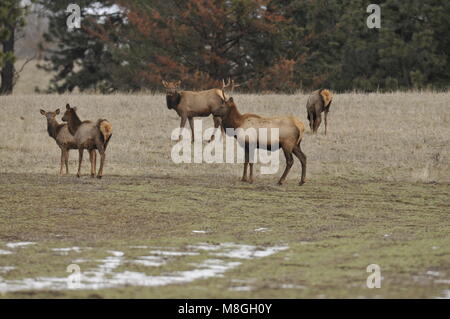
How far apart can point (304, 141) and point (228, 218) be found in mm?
11078

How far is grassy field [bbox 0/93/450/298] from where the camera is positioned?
10.3 m

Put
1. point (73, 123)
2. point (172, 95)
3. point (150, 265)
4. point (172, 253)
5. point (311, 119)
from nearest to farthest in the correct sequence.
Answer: point (150, 265), point (172, 253), point (73, 123), point (172, 95), point (311, 119)

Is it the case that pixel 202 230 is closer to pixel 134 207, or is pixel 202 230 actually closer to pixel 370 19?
pixel 134 207

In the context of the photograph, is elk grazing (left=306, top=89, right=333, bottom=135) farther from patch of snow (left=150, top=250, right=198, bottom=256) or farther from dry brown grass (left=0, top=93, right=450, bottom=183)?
patch of snow (left=150, top=250, right=198, bottom=256)

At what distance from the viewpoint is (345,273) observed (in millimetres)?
10773

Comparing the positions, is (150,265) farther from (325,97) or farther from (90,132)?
(325,97)

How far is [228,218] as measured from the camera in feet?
50.5

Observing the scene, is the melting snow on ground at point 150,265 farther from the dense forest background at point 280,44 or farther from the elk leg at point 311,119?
the dense forest background at point 280,44

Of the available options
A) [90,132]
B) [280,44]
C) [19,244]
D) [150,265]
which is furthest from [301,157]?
[280,44]

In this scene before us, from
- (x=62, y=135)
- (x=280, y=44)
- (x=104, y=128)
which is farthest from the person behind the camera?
(x=280, y=44)

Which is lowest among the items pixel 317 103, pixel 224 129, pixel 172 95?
pixel 224 129

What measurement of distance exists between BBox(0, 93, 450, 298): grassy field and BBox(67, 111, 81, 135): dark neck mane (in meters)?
0.99
